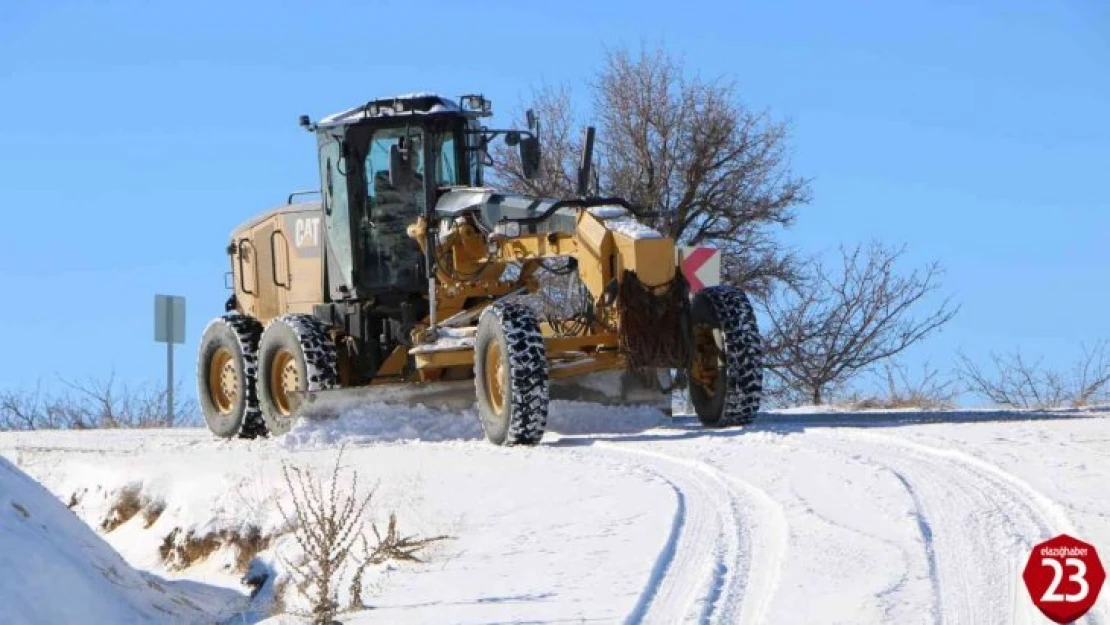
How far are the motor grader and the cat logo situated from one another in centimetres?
2

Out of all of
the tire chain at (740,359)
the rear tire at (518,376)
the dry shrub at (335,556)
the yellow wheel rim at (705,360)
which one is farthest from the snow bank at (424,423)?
the dry shrub at (335,556)

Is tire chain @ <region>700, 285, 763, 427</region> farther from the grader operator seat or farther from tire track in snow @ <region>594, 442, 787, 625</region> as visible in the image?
tire track in snow @ <region>594, 442, 787, 625</region>

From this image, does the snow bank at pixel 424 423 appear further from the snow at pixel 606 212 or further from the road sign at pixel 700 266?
the road sign at pixel 700 266

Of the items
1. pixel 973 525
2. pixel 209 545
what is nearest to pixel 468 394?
pixel 209 545

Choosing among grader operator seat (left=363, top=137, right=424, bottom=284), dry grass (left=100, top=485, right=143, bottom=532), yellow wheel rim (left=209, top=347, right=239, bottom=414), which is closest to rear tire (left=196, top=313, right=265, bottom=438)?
yellow wheel rim (left=209, top=347, right=239, bottom=414)

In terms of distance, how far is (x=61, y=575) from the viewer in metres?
10.3

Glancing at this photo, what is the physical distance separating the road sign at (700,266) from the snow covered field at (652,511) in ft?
8.11

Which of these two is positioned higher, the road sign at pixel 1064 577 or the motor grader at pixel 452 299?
the motor grader at pixel 452 299

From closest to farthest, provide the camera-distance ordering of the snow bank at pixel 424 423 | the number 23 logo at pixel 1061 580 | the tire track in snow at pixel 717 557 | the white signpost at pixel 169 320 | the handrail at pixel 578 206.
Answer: the number 23 logo at pixel 1061 580 < the tire track in snow at pixel 717 557 < the handrail at pixel 578 206 < the snow bank at pixel 424 423 < the white signpost at pixel 169 320

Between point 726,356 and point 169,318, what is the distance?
1556 cm

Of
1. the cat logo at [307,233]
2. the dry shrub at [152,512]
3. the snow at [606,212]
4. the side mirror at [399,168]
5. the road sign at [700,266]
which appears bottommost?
the dry shrub at [152,512]

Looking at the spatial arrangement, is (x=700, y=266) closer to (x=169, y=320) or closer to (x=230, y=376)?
(x=230, y=376)

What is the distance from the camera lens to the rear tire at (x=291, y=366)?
17.7 metres

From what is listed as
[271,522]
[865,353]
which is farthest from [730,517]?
[865,353]
